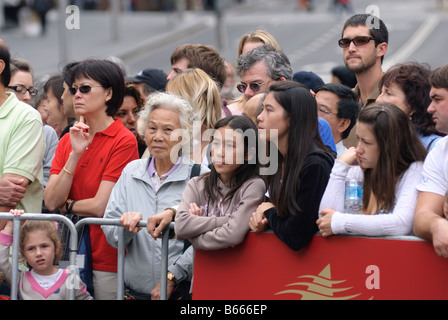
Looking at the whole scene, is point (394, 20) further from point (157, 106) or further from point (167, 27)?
point (157, 106)

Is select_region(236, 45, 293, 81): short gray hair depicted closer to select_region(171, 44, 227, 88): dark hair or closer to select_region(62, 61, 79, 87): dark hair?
select_region(171, 44, 227, 88): dark hair

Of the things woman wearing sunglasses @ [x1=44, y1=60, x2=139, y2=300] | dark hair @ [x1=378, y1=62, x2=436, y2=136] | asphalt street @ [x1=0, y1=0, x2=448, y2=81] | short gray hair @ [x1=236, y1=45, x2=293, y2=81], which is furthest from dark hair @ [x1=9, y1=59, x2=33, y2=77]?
asphalt street @ [x1=0, y1=0, x2=448, y2=81]

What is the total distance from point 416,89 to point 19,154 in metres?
2.85

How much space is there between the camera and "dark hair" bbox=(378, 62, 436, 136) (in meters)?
5.65

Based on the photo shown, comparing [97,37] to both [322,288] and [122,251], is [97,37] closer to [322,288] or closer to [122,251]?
[122,251]

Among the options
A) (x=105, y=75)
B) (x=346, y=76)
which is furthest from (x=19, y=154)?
(x=346, y=76)

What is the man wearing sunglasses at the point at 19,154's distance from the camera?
6.13 meters

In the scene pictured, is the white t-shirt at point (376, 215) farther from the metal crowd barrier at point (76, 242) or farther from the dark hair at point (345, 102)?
the dark hair at point (345, 102)

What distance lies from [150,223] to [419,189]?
5.73 feet

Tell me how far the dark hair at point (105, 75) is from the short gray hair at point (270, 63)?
3.66 ft

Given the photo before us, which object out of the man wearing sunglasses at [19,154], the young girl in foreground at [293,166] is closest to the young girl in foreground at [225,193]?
the young girl in foreground at [293,166]

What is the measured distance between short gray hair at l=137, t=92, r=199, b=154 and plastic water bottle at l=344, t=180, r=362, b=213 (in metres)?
1.40

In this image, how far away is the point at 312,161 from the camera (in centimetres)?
508
